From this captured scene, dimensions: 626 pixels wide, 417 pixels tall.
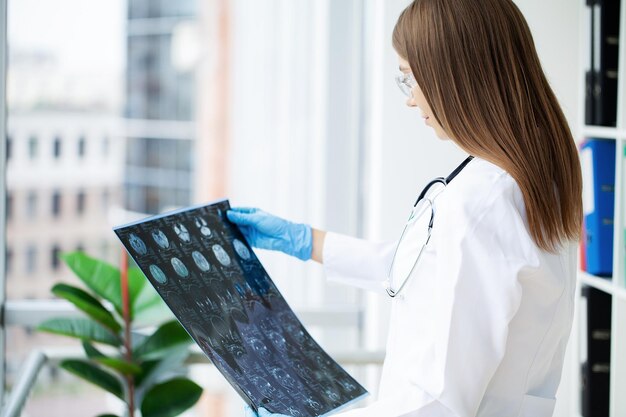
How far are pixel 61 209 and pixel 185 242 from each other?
4.89 metres

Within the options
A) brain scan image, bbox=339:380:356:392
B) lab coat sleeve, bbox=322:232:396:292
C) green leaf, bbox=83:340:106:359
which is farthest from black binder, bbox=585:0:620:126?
green leaf, bbox=83:340:106:359

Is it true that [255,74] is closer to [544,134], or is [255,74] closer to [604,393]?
[604,393]

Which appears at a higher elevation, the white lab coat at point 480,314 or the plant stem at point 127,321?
the white lab coat at point 480,314

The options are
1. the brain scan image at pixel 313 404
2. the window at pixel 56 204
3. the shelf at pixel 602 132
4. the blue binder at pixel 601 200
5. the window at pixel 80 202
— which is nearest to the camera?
the brain scan image at pixel 313 404

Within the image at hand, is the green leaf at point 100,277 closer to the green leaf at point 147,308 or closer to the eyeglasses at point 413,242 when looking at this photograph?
the green leaf at point 147,308

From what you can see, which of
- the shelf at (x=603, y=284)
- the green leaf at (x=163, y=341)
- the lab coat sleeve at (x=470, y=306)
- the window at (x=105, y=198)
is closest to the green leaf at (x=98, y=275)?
the green leaf at (x=163, y=341)

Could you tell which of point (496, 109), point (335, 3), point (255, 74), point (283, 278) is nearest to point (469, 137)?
point (496, 109)

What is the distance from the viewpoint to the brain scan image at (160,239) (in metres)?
1.19

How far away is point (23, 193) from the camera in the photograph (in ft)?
18.4

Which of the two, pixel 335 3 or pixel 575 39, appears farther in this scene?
pixel 335 3

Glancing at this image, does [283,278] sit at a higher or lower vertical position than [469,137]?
lower

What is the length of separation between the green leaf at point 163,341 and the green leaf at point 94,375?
8 centimetres

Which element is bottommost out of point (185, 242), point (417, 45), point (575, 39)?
point (185, 242)

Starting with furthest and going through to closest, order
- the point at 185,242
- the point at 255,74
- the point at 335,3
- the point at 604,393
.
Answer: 1. the point at 255,74
2. the point at 335,3
3. the point at 604,393
4. the point at 185,242
